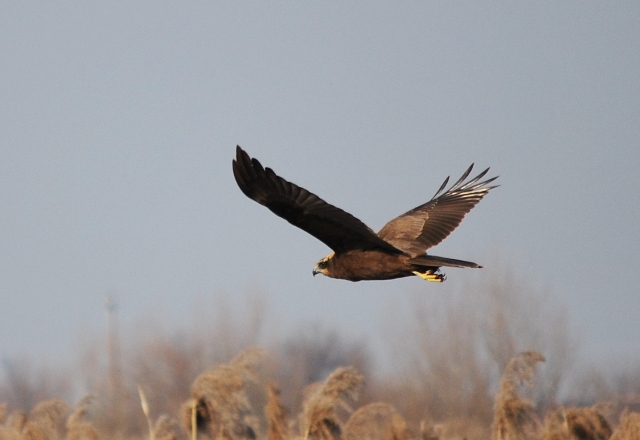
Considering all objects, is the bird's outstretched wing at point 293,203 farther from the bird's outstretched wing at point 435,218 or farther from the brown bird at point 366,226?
the bird's outstretched wing at point 435,218

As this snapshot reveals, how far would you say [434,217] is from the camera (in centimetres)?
Result: 1215

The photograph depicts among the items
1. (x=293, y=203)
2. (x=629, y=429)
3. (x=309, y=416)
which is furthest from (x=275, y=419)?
(x=629, y=429)

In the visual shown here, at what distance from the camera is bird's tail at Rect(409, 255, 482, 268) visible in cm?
984

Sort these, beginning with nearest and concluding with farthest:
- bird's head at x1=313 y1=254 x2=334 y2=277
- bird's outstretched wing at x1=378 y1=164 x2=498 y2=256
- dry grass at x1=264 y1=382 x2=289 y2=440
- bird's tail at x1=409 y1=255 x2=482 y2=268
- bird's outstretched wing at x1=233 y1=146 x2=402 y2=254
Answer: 1. bird's outstretched wing at x1=233 y1=146 x2=402 y2=254
2. bird's tail at x1=409 y1=255 x2=482 y2=268
3. bird's head at x1=313 y1=254 x2=334 y2=277
4. bird's outstretched wing at x1=378 y1=164 x2=498 y2=256
5. dry grass at x1=264 y1=382 x2=289 y2=440

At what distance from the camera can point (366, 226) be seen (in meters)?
9.80

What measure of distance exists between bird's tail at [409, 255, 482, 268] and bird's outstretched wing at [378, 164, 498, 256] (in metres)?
0.26

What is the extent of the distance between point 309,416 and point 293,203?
3357 millimetres

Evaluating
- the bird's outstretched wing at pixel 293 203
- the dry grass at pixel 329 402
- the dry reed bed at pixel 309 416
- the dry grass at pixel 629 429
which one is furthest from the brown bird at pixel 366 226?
the dry grass at pixel 629 429

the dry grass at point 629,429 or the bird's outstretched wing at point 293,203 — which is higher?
the bird's outstretched wing at point 293,203

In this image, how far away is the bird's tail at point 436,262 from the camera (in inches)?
388

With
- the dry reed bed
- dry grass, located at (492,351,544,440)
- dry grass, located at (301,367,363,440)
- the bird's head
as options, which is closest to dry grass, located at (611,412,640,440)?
the dry reed bed

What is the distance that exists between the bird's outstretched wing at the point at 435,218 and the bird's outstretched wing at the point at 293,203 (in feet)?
3.39

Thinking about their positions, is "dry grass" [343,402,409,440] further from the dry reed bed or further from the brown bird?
the brown bird

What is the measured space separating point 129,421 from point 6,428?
23921 mm
